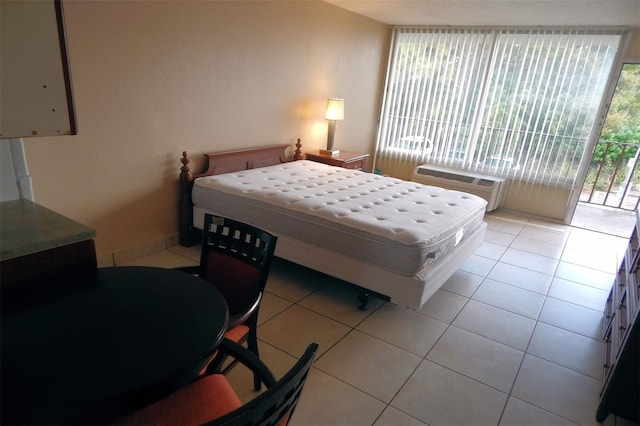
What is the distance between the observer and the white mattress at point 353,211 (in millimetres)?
2279

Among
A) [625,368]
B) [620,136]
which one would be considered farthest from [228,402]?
[620,136]

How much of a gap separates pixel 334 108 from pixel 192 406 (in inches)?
148

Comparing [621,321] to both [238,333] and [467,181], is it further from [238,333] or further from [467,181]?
→ [467,181]

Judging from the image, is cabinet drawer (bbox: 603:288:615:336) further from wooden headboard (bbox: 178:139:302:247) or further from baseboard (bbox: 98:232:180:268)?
baseboard (bbox: 98:232:180:268)

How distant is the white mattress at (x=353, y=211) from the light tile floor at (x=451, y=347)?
432mm

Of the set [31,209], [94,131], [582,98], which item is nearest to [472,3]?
[582,98]

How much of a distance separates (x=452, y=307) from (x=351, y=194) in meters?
1.14

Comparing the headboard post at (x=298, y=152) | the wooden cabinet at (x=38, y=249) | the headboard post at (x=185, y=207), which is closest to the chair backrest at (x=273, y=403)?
the wooden cabinet at (x=38, y=249)

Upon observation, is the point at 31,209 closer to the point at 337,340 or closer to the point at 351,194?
the point at 337,340

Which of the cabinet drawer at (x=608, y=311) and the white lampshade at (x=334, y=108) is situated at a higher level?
the white lampshade at (x=334, y=108)

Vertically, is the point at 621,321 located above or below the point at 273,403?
below

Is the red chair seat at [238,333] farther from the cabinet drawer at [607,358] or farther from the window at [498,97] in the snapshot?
the window at [498,97]

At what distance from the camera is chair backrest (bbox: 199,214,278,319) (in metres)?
1.58

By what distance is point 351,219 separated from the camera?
242cm
